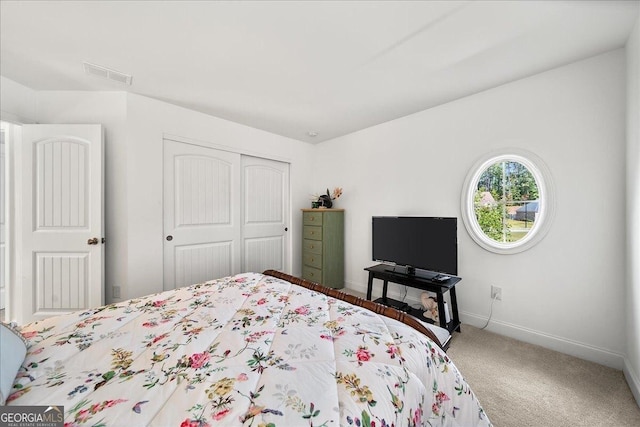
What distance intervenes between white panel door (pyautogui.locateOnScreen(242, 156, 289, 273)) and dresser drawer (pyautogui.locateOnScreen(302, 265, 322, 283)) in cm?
30

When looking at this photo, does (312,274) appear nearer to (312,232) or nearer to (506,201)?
(312,232)

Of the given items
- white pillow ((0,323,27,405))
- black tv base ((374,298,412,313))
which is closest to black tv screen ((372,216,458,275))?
black tv base ((374,298,412,313))

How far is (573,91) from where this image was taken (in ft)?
6.59

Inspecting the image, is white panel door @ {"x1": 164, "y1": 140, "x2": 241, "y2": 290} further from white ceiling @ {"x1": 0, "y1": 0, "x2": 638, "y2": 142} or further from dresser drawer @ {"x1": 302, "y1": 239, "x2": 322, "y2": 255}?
dresser drawer @ {"x1": 302, "y1": 239, "x2": 322, "y2": 255}

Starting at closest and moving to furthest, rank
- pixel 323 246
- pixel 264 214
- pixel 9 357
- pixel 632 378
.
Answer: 1. pixel 9 357
2. pixel 632 378
3. pixel 323 246
4. pixel 264 214

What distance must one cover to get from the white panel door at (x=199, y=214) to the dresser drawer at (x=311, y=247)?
987 millimetres

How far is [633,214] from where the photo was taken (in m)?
1.64

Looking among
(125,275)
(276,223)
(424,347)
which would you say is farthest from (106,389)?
(276,223)

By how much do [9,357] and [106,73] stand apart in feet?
7.44

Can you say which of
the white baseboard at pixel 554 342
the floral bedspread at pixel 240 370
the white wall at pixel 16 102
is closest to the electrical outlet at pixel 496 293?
the white baseboard at pixel 554 342

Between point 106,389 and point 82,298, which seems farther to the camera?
point 82,298

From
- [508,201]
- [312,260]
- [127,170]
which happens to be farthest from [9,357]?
[508,201]

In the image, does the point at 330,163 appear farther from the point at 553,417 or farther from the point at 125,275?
the point at 553,417

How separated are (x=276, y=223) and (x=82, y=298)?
2.26 metres
